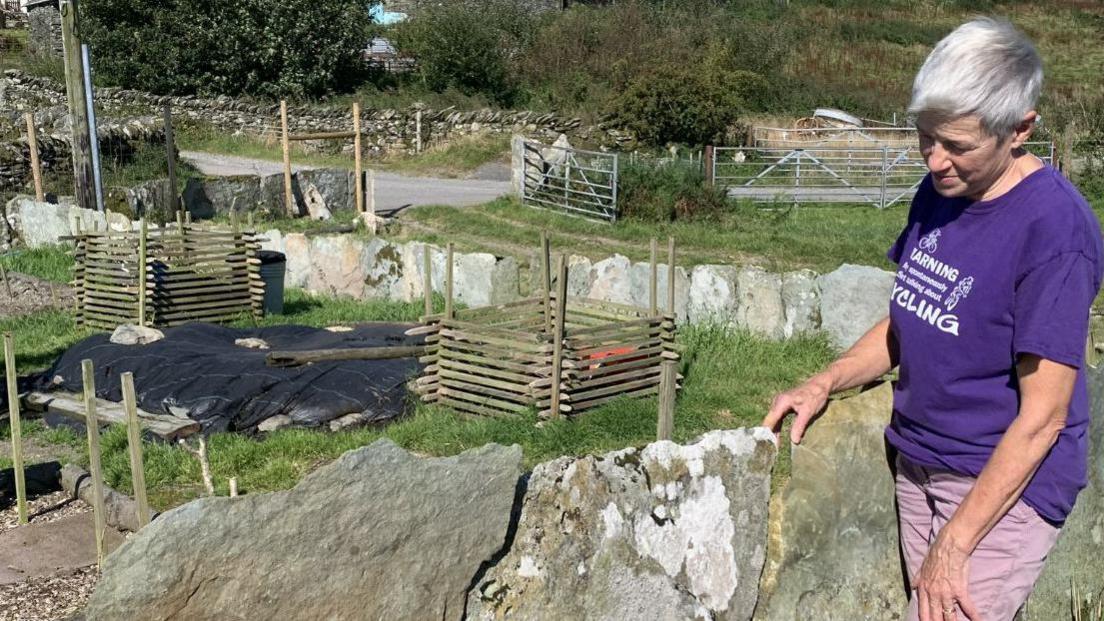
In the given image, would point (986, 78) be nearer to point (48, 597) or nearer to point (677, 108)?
point (48, 597)

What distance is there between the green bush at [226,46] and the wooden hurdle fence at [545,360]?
78.9 feet

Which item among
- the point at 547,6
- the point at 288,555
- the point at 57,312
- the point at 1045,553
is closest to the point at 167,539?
the point at 288,555

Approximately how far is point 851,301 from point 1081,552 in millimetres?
6623

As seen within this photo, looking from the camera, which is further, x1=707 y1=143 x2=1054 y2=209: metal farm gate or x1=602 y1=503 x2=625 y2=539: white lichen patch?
x1=707 y1=143 x2=1054 y2=209: metal farm gate

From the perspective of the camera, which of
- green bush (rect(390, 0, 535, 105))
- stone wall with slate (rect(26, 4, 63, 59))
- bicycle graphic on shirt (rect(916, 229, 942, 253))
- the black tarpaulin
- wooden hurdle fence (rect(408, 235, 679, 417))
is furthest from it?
stone wall with slate (rect(26, 4, 63, 59))

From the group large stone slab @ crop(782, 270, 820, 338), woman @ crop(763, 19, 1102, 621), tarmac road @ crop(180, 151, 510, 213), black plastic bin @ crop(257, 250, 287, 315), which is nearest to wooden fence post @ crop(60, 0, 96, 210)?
tarmac road @ crop(180, 151, 510, 213)

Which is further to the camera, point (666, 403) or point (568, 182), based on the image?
point (568, 182)

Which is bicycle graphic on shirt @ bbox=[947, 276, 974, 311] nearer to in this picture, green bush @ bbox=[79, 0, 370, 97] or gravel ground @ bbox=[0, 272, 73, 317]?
gravel ground @ bbox=[0, 272, 73, 317]

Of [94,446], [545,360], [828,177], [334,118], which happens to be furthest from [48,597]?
[334,118]

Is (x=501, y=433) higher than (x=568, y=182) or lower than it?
lower

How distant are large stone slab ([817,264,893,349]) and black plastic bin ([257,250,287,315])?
6.34 metres

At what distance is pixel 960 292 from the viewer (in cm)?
239

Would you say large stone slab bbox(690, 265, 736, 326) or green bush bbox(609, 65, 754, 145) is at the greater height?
green bush bbox(609, 65, 754, 145)

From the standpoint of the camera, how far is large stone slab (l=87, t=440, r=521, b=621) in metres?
2.58
